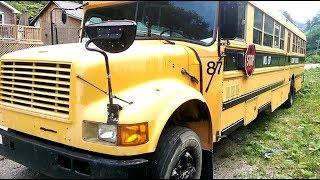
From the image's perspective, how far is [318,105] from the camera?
9.13 m

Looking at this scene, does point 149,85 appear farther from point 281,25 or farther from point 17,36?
point 17,36

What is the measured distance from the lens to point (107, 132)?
2.76 metres

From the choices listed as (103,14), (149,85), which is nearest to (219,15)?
(149,85)

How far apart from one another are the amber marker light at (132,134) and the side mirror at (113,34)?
0.58 m

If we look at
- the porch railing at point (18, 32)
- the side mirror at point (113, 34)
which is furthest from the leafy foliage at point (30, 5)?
the side mirror at point (113, 34)

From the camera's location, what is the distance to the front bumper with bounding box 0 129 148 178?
8.86 ft

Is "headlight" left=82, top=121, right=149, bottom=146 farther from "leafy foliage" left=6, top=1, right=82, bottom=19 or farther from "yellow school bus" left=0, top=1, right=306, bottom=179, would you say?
"leafy foliage" left=6, top=1, right=82, bottom=19

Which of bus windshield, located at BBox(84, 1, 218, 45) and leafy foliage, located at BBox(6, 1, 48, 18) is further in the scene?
leafy foliage, located at BBox(6, 1, 48, 18)

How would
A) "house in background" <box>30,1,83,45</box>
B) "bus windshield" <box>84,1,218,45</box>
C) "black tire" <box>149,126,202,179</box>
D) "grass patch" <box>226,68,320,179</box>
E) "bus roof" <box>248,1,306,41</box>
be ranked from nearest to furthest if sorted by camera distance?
"black tire" <box>149,126,202,179</box> → "bus windshield" <box>84,1,218,45</box> → "grass patch" <box>226,68,320,179</box> → "bus roof" <box>248,1,306,41</box> → "house in background" <box>30,1,83,45</box>

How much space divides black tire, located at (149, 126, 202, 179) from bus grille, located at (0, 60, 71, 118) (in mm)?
805

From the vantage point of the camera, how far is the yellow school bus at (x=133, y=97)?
2775 millimetres

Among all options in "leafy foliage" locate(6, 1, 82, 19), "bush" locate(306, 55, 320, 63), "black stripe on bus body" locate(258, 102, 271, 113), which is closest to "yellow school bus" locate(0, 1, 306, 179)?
"black stripe on bus body" locate(258, 102, 271, 113)

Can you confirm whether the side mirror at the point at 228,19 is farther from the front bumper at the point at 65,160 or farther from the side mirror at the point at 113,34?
the front bumper at the point at 65,160

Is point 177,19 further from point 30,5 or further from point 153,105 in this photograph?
point 30,5
